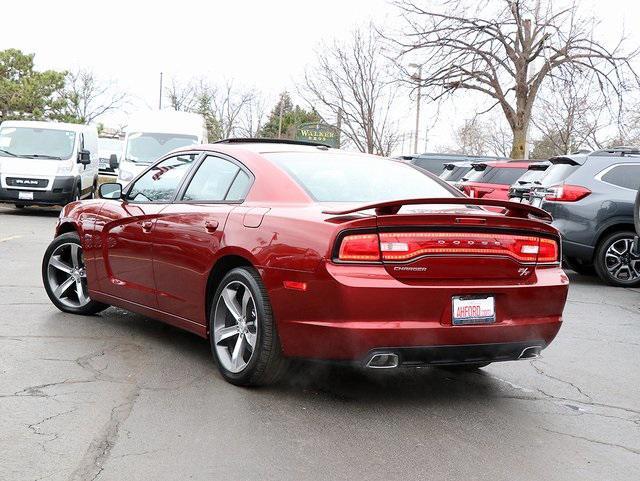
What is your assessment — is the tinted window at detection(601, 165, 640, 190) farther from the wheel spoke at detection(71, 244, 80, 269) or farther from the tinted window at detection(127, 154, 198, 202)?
the wheel spoke at detection(71, 244, 80, 269)

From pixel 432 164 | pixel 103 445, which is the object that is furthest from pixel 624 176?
pixel 432 164

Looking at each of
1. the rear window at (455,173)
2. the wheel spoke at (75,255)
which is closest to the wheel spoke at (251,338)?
the wheel spoke at (75,255)

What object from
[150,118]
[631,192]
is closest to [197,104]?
[150,118]

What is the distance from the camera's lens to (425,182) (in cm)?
561

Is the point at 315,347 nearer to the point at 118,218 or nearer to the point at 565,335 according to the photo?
the point at 118,218

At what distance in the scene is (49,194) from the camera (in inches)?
741

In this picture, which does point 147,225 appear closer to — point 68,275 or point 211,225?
point 211,225

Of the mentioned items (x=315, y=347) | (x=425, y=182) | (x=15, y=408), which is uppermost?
(x=425, y=182)

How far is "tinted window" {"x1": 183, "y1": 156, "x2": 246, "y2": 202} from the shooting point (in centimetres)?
544

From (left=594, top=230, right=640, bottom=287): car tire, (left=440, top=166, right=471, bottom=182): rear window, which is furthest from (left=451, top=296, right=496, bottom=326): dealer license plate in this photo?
(left=440, top=166, right=471, bottom=182): rear window

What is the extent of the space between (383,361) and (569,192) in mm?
7082

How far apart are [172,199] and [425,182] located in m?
1.81

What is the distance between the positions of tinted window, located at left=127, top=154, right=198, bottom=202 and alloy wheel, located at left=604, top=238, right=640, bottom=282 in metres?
6.60

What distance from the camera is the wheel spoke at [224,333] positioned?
5003 mm
